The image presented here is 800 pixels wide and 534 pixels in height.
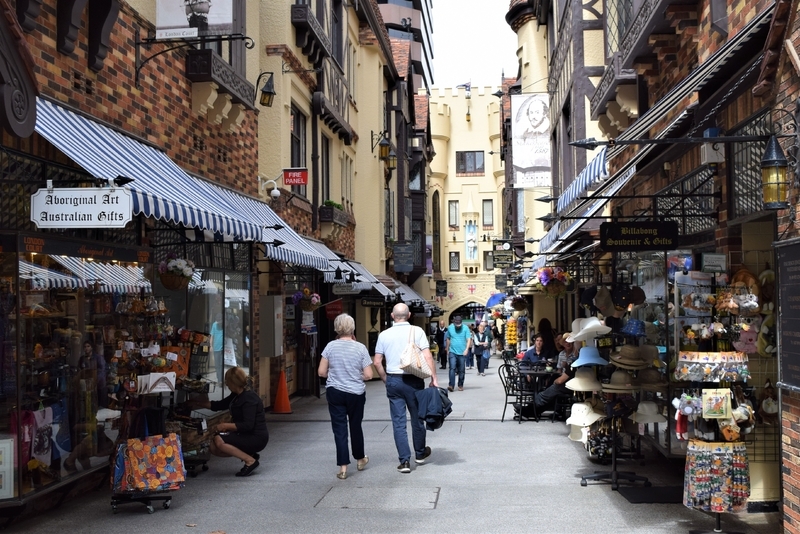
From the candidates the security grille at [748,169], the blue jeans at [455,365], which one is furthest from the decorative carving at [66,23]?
the blue jeans at [455,365]

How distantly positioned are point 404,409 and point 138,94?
14.9ft

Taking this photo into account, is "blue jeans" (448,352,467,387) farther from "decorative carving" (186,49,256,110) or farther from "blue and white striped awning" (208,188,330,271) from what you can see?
"decorative carving" (186,49,256,110)

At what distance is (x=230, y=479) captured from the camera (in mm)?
9906

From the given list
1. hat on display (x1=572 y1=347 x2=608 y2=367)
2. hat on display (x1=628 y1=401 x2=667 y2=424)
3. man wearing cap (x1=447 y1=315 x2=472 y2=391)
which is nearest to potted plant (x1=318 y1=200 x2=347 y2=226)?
man wearing cap (x1=447 y1=315 x2=472 y2=391)

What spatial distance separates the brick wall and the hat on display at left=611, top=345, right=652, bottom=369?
18.5 feet

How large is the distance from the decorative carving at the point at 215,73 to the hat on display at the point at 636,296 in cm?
596

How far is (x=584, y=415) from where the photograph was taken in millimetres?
9742

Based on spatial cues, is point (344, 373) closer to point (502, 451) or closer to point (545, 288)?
point (502, 451)

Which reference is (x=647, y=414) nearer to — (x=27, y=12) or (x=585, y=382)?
(x=585, y=382)

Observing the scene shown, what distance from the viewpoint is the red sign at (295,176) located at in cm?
1662

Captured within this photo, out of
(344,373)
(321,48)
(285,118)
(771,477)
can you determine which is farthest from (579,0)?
(771,477)

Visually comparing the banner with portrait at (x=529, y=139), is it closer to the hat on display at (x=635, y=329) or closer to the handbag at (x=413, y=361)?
the hat on display at (x=635, y=329)

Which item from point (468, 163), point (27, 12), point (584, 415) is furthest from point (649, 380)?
point (468, 163)

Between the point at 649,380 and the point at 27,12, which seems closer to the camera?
the point at 27,12
